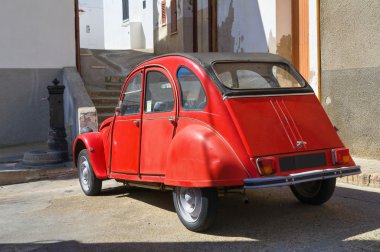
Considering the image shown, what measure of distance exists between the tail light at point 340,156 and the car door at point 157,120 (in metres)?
1.56

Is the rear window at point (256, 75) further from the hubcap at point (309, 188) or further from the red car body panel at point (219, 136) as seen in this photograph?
the hubcap at point (309, 188)

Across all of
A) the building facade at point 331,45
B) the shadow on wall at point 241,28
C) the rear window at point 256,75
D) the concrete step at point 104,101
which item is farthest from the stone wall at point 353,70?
the concrete step at point 104,101

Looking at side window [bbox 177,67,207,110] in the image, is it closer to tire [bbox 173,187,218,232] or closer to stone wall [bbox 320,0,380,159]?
tire [bbox 173,187,218,232]

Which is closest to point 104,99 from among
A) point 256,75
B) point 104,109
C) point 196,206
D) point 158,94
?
point 104,109

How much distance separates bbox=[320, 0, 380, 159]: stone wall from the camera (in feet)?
25.8

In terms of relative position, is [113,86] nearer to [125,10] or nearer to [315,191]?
[315,191]

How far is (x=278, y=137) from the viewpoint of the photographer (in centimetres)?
443

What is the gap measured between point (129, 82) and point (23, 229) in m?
2.08

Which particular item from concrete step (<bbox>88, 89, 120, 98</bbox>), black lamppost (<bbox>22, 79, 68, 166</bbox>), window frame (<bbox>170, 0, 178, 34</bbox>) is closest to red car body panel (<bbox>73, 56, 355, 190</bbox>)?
black lamppost (<bbox>22, 79, 68, 166</bbox>)

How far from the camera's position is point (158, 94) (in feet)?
17.1

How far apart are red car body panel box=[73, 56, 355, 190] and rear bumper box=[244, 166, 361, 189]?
0.07 m

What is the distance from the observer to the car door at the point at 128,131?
5.39 metres


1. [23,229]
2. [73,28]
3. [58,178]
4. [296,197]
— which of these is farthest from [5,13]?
[296,197]

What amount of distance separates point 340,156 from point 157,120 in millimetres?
1856
